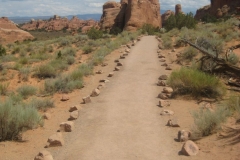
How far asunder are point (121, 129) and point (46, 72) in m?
9.84

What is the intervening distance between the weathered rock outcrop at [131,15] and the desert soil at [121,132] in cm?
3812

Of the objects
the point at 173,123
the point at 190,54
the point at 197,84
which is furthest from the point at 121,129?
the point at 190,54

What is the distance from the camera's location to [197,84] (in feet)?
30.2

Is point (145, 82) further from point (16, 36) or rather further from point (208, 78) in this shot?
point (16, 36)

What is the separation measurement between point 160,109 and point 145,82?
372cm

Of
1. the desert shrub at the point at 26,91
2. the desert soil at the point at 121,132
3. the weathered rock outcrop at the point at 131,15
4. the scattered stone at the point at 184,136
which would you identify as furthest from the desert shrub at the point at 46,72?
the weathered rock outcrop at the point at 131,15

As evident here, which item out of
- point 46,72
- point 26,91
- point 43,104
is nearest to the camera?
point 43,104

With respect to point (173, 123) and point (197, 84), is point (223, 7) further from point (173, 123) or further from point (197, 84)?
point (173, 123)

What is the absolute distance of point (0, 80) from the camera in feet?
51.3

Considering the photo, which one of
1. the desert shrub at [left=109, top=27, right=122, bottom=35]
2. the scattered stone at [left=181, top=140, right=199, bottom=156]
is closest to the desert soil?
the scattered stone at [left=181, top=140, right=199, bottom=156]

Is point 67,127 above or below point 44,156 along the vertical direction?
below

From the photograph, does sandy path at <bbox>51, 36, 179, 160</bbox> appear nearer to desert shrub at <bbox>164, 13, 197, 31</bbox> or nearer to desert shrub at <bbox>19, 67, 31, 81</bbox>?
desert shrub at <bbox>19, 67, 31, 81</bbox>

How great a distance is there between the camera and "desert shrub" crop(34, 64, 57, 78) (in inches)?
620

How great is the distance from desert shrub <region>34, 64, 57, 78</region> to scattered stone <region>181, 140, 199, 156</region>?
11445mm
